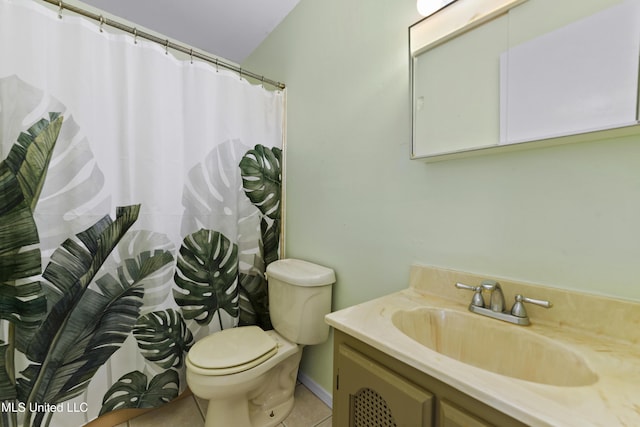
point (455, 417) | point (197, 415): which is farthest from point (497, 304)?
point (197, 415)

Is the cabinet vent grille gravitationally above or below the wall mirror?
below

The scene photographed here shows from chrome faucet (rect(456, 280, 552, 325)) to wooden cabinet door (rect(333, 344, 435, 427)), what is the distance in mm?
362

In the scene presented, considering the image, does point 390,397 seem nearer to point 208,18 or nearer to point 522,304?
point 522,304

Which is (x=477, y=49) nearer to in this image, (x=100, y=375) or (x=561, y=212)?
(x=561, y=212)

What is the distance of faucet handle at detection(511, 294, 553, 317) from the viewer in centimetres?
71

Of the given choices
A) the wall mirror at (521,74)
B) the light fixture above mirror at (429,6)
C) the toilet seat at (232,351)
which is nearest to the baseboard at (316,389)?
the toilet seat at (232,351)

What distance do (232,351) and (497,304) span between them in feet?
3.58

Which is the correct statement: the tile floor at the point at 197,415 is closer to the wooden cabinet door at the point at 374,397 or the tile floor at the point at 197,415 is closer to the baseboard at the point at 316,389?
the baseboard at the point at 316,389

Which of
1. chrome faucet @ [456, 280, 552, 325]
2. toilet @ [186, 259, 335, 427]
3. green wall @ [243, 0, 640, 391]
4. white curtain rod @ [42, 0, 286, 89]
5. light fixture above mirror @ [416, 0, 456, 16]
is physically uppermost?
white curtain rod @ [42, 0, 286, 89]

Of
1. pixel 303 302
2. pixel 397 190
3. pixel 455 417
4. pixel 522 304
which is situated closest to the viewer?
pixel 455 417

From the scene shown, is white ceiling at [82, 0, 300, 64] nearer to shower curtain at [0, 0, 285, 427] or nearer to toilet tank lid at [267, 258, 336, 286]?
shower curtain at [0, 0, 285, 427]

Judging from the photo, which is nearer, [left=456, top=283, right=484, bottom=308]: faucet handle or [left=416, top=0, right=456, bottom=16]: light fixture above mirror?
[left=456, top=283, right=484, bottom=308]: faucet handle

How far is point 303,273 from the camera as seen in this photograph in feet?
4.37

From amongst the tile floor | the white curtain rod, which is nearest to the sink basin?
the tile floor
